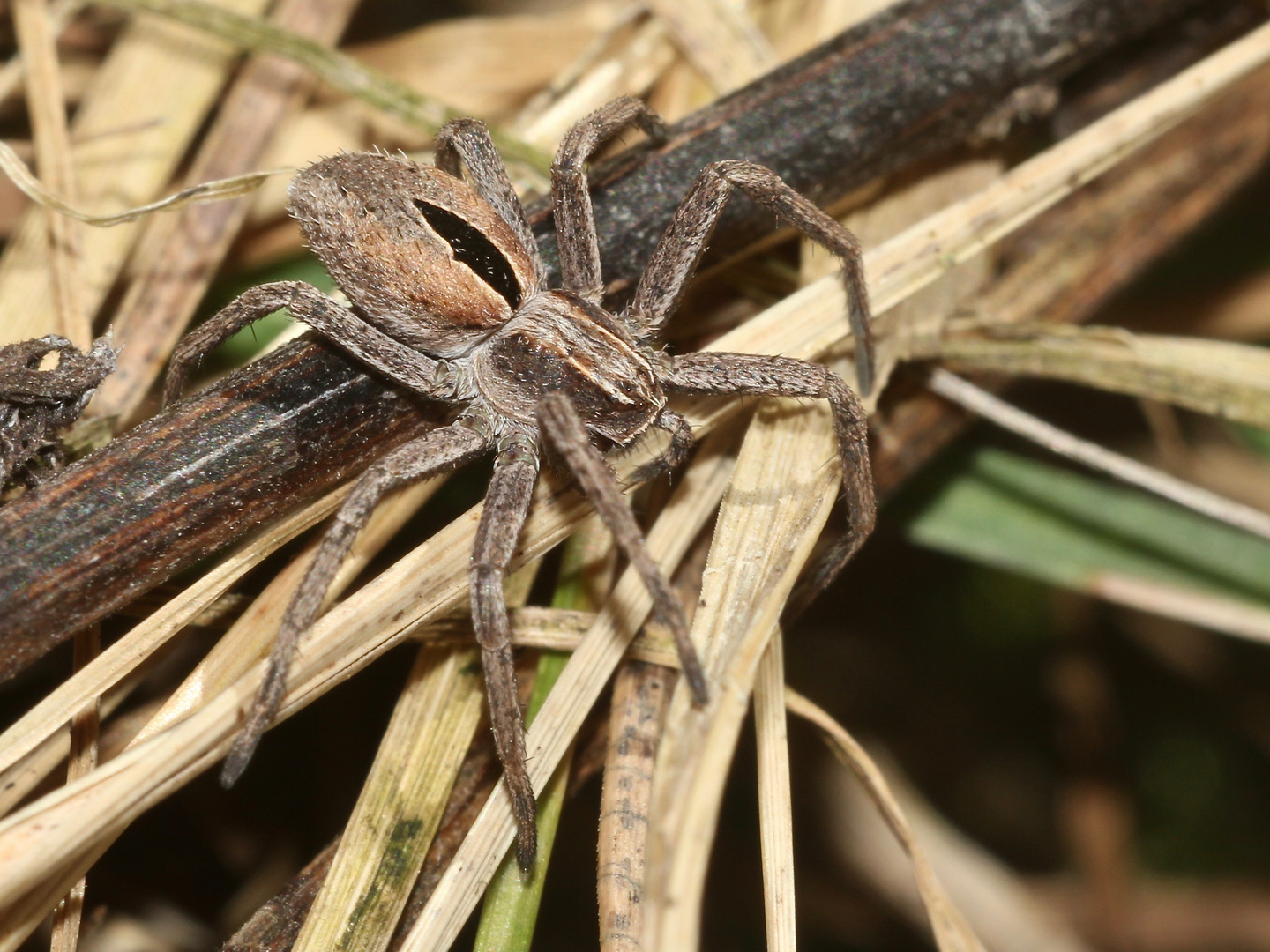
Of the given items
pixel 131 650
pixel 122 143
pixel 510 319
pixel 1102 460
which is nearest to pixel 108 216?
pixel 122 143

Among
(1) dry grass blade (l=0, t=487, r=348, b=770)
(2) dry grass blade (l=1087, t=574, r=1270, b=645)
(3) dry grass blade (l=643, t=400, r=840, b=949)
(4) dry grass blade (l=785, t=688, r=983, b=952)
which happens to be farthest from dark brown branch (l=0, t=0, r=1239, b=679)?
(2) dry grass blade (l=1087, t=574, r=1270, b=645)

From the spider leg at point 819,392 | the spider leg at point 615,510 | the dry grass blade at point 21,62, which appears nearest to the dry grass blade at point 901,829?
the spider leg at point 819,392

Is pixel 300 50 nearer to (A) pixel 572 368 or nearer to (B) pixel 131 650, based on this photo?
(A) pixel 572 368

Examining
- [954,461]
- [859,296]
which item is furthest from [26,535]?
[954,461]

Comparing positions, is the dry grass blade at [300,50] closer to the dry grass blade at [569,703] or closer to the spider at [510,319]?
the spider at [510,319]

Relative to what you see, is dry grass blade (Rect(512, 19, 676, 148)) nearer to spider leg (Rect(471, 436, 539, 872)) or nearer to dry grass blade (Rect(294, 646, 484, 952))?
spider leg (Rect(471, 436, 539, 872))

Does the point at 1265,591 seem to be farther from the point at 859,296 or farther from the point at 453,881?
the point at 453,881

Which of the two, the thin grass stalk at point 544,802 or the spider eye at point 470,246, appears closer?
the thin grass stalk at point 544,802
